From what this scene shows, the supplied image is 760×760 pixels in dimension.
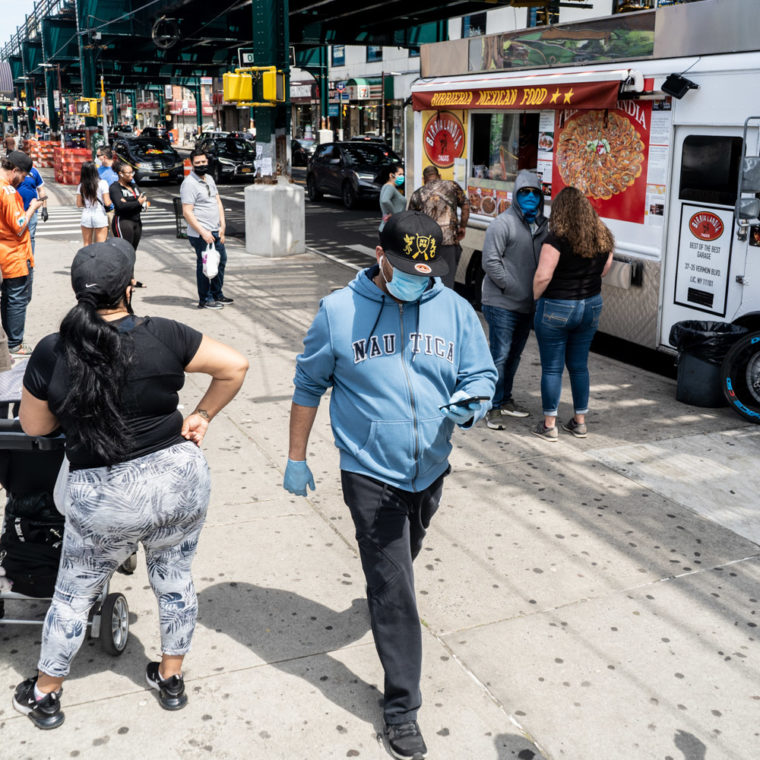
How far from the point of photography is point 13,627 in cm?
383

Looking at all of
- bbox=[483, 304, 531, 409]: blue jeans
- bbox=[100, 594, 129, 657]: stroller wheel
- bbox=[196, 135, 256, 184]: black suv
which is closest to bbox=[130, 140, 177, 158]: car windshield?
bbox=[196, 135, 256, 184]: black suv

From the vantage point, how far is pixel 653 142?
7750 millimetres

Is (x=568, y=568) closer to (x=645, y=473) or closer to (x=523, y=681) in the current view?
(x=523, y=681)

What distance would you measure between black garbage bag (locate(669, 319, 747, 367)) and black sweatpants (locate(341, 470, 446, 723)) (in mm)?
4503

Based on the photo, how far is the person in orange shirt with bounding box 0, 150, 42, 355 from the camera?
298 inches

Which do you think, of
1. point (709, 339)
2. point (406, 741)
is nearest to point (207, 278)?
point (709, 339)

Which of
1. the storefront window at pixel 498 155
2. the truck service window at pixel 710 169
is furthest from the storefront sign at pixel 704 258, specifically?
Answer: the storefront window at pixel 498 155

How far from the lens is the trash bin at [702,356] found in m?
6.93

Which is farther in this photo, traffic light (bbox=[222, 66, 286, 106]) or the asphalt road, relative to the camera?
the asphalt road

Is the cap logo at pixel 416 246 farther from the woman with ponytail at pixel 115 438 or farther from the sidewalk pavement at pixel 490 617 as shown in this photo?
the sidewalk pavement at pixel 490 617

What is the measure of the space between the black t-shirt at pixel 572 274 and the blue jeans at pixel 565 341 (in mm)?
54

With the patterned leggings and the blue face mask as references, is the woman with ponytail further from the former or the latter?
the blue face mask

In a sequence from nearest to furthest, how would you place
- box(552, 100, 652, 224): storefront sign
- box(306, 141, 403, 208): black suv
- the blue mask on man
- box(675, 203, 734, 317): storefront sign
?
the blue mask on man
box(675, 203, 734, 317): storefront sign
box(552, 100, 652, 224): storefront sign
box(306, 141, 403, 208): black suv

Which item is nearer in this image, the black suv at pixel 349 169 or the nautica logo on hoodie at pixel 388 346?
the nautica logo on hoodie at pixel 388 346
